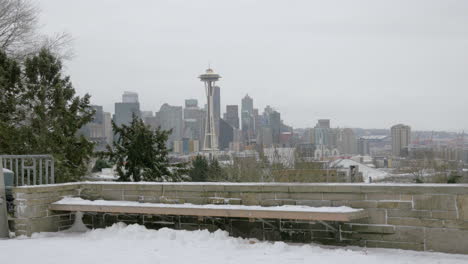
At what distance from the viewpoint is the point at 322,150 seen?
45.8 metres

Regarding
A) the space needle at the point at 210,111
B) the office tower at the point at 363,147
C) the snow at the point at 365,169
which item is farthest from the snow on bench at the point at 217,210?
the space needle at the point at 210,111

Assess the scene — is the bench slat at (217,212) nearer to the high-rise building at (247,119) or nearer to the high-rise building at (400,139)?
the high-rise building at (400,139)

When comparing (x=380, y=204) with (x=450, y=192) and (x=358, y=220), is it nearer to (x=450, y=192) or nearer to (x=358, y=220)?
(x=358, y=220)

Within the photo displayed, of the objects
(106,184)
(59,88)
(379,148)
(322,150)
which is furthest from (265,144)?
(106,184)

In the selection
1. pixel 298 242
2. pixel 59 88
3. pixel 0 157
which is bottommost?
pixel 298 242

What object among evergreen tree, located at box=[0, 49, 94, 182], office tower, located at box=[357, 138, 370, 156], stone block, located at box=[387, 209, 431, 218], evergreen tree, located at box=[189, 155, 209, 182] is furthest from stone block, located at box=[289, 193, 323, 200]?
office tower, located at box=[357, 138, 370, 156]

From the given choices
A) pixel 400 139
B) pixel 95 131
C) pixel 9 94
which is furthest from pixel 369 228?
pixel 400 139

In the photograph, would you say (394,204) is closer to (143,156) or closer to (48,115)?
(48,115)

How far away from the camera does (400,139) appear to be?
4800 centimetres

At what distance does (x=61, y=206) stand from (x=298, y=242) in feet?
11.1

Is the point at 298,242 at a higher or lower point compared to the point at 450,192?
lower

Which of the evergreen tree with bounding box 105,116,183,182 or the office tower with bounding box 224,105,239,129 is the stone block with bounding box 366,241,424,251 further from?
the office tower with bounding box 224,105,239,129

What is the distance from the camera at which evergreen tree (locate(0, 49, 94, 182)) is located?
50.4ft

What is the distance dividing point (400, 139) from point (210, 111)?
67077mm
